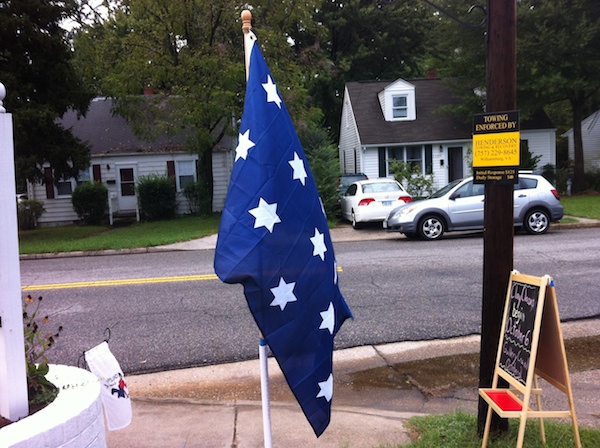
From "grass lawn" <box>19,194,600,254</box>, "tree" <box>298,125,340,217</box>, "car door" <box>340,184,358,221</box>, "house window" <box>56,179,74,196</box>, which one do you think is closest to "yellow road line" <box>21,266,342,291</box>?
"grass lawn" <box>19,194,600,254</box>

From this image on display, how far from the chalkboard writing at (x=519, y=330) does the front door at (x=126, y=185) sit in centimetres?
2263

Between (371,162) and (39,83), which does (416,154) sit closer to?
(371,162)

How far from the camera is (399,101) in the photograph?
89.6 feet

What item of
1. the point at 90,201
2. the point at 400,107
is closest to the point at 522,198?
the point at 400,107

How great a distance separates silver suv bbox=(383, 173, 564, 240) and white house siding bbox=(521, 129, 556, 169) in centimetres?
1358

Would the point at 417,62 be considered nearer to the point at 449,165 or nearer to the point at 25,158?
the point at 449,165

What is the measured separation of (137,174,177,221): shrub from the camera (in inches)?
920

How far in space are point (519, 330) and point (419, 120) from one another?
81.4 feet

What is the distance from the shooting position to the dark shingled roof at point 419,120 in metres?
26.2

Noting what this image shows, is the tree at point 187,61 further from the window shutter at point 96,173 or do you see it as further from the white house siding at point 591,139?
the white house siding at point 591,139

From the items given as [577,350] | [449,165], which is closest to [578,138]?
[449,165]

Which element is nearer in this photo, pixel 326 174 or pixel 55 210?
pixel 326 174

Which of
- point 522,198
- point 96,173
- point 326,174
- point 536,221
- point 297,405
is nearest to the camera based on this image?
point 297,405

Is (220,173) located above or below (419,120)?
below
